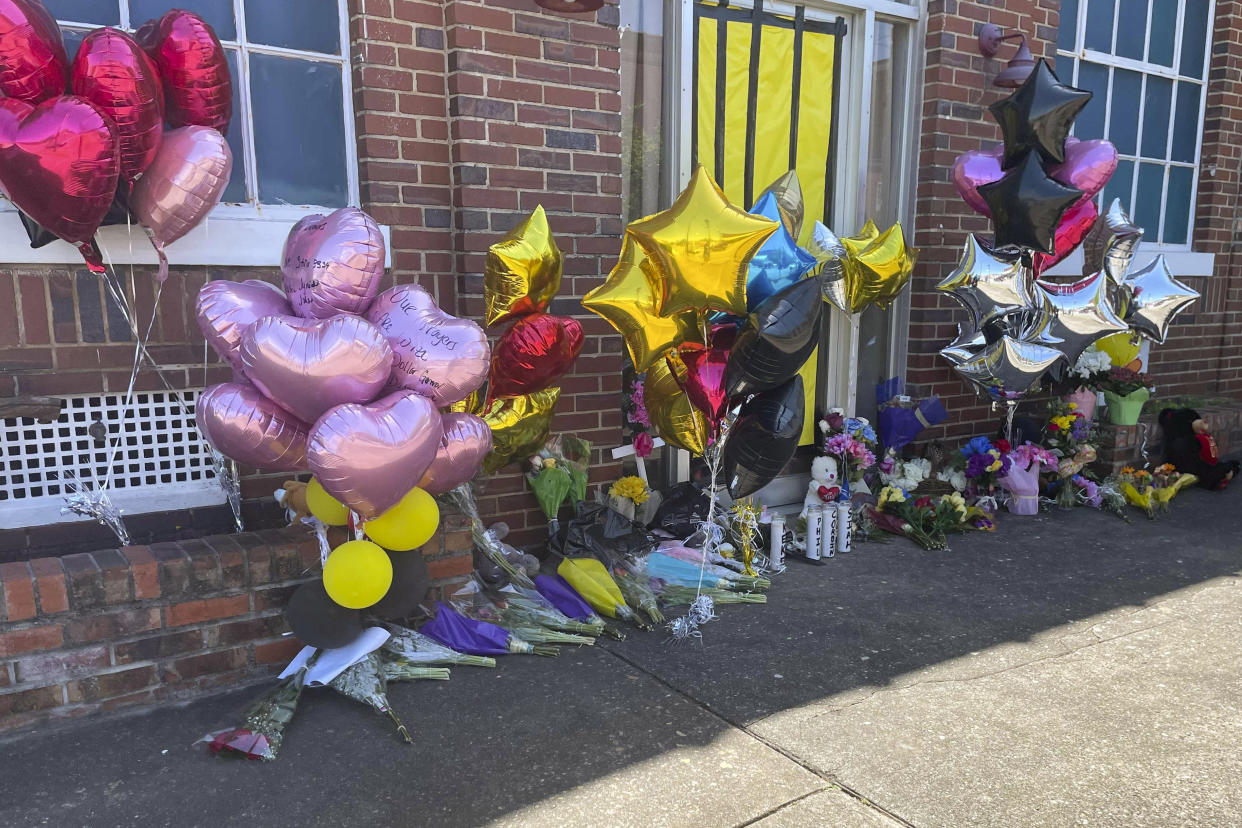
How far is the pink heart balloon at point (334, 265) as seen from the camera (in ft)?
7.75

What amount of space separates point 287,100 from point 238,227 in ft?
1.73

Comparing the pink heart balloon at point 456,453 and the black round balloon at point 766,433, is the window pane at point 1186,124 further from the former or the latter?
the pink heart balloon at point 456,453

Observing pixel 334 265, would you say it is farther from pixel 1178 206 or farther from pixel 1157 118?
pixel 1178 206

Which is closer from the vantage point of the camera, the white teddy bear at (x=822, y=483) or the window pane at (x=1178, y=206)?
the white teddy bear at (x=822, y=483)

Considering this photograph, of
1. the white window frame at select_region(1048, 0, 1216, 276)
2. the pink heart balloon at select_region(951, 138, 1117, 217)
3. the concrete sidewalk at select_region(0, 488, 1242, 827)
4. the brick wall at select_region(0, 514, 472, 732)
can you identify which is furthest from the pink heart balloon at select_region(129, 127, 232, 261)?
the white window frame at select_region(1048, 0, 1216, 276)

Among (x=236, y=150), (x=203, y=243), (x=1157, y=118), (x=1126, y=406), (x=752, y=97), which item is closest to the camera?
(x=203, y=243)

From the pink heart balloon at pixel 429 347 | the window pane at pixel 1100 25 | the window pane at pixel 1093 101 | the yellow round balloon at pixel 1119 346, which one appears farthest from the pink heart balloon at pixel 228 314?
the window pane at pixel 1100 25

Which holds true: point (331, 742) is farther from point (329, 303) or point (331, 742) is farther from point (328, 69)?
point (328, 69)

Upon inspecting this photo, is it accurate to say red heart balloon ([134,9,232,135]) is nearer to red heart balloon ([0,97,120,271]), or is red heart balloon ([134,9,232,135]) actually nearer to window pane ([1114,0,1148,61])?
red heart balloon ([0,97,120,271])

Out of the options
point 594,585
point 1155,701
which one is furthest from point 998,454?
point 594,585

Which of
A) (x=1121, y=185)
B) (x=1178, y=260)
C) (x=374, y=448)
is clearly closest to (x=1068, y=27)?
(x=1121, y=185)

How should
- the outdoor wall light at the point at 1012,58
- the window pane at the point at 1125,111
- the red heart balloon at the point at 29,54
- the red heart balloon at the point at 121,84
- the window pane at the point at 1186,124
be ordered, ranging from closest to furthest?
the red heart balloon at the point at 29,54, the red heart balloon at the point at 121,84, the outdoor wall light at the point at 1012,58, the window pane at the point at 1125,111, the window pane at the point at 1186,124

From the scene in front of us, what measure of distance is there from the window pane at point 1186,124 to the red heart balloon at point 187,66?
604 centimetres

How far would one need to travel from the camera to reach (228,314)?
2344mm
